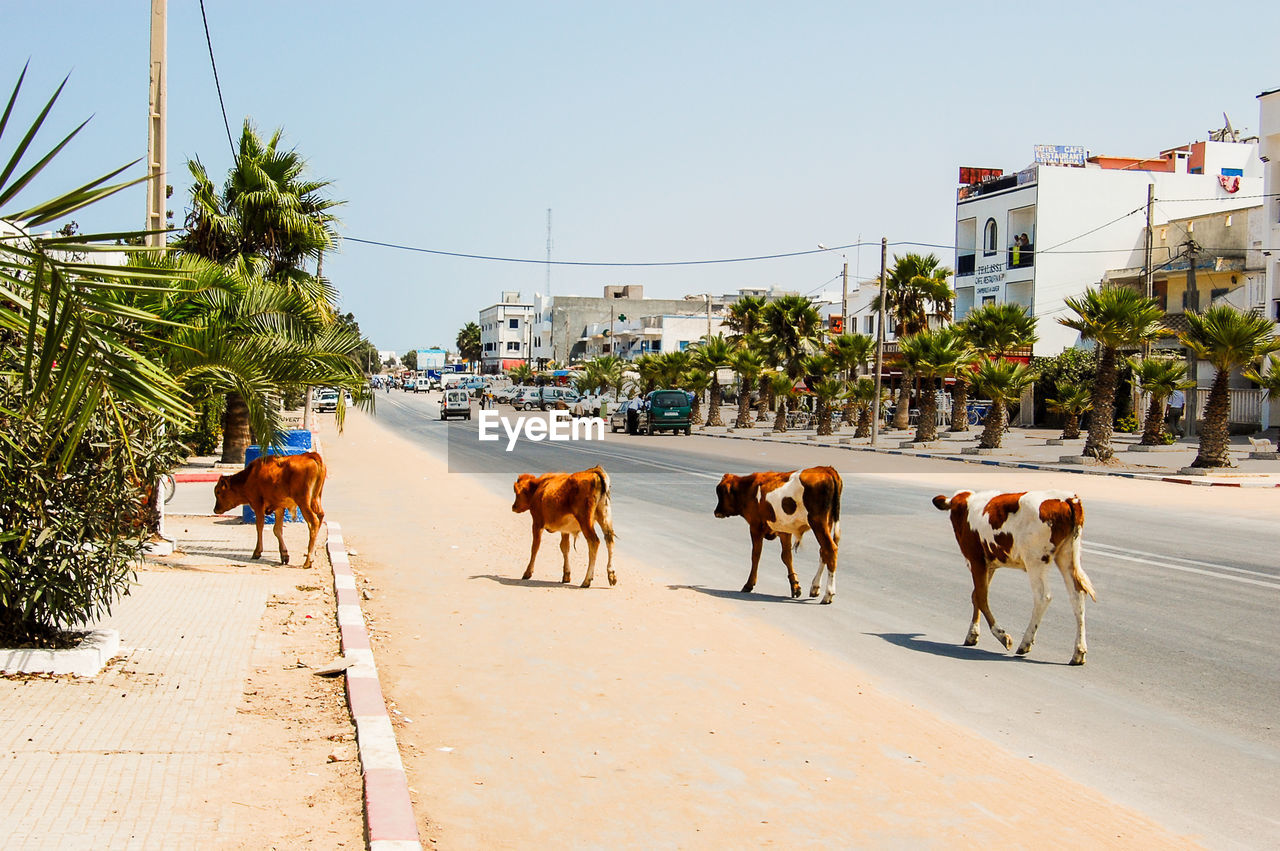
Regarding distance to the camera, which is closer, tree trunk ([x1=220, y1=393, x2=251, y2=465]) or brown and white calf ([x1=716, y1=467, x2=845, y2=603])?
brown and white calf ([x1=716, y1=467, x2=845, y2=603])

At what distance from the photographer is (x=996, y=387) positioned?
124ft

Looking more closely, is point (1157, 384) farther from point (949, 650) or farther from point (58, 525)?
point (58, 525)

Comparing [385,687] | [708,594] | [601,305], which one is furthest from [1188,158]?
[601,305]

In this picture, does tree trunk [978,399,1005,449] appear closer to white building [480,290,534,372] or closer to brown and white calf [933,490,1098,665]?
brown and white calf [933,490,1098,665]

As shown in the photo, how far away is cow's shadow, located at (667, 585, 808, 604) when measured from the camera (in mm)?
11125

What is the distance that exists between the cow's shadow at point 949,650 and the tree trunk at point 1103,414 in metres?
23.8

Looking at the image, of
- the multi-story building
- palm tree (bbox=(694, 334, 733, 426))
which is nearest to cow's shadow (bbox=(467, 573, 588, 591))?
the multi-story building

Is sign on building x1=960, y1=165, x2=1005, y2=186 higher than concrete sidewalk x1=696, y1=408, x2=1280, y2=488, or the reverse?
sign on building x1=960, y1=165, x2=1005, y2=186

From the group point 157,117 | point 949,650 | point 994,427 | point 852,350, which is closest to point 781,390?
point 852,350

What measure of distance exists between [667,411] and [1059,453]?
18.4 metres

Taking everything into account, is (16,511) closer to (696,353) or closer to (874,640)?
(874,640)

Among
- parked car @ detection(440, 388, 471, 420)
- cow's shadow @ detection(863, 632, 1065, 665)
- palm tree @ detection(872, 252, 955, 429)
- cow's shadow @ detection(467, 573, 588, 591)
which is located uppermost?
palm tree @ detection(872, 252, 955, 429)

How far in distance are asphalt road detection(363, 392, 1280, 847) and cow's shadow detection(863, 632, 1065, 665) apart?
0.10 ft

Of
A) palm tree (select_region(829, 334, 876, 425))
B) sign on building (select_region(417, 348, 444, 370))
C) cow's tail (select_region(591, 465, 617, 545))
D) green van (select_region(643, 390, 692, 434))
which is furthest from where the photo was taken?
sign on building (select_region(417, 348, 444, 370))
